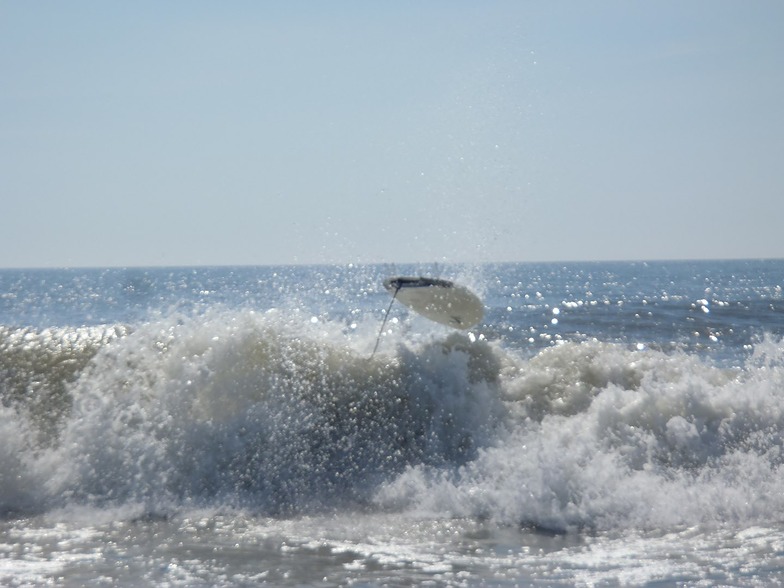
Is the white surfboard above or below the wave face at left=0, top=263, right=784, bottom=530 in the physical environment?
above

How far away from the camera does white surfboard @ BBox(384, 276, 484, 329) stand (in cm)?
1338

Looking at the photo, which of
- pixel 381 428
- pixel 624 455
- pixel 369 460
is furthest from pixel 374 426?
pixel 624 455

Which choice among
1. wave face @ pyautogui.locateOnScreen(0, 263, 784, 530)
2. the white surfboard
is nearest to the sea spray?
wave face @ pyautogui.locateOnScreen(0, 263, 784, 530)

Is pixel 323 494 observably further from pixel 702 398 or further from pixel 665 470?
pixel 702 398

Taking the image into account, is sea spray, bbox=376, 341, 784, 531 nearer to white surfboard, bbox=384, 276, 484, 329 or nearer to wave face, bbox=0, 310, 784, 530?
wave face, bbox=0, 310, 784, 530

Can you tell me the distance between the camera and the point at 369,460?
35.9 feet

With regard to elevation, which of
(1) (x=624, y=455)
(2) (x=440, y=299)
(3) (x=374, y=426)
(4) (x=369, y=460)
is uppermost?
(2) (x=440, y=299)

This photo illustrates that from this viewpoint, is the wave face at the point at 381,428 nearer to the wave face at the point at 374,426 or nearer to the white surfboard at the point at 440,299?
the wave face at the point at 374,426

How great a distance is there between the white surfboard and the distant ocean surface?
33cm

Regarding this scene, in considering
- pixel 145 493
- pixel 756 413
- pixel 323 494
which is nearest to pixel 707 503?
pixel 756 413

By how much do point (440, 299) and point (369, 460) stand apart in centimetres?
323

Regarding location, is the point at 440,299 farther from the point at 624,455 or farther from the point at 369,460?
the point at 624,455

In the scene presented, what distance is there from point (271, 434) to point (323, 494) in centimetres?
126

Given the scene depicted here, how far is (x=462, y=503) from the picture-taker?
9.52 meters
